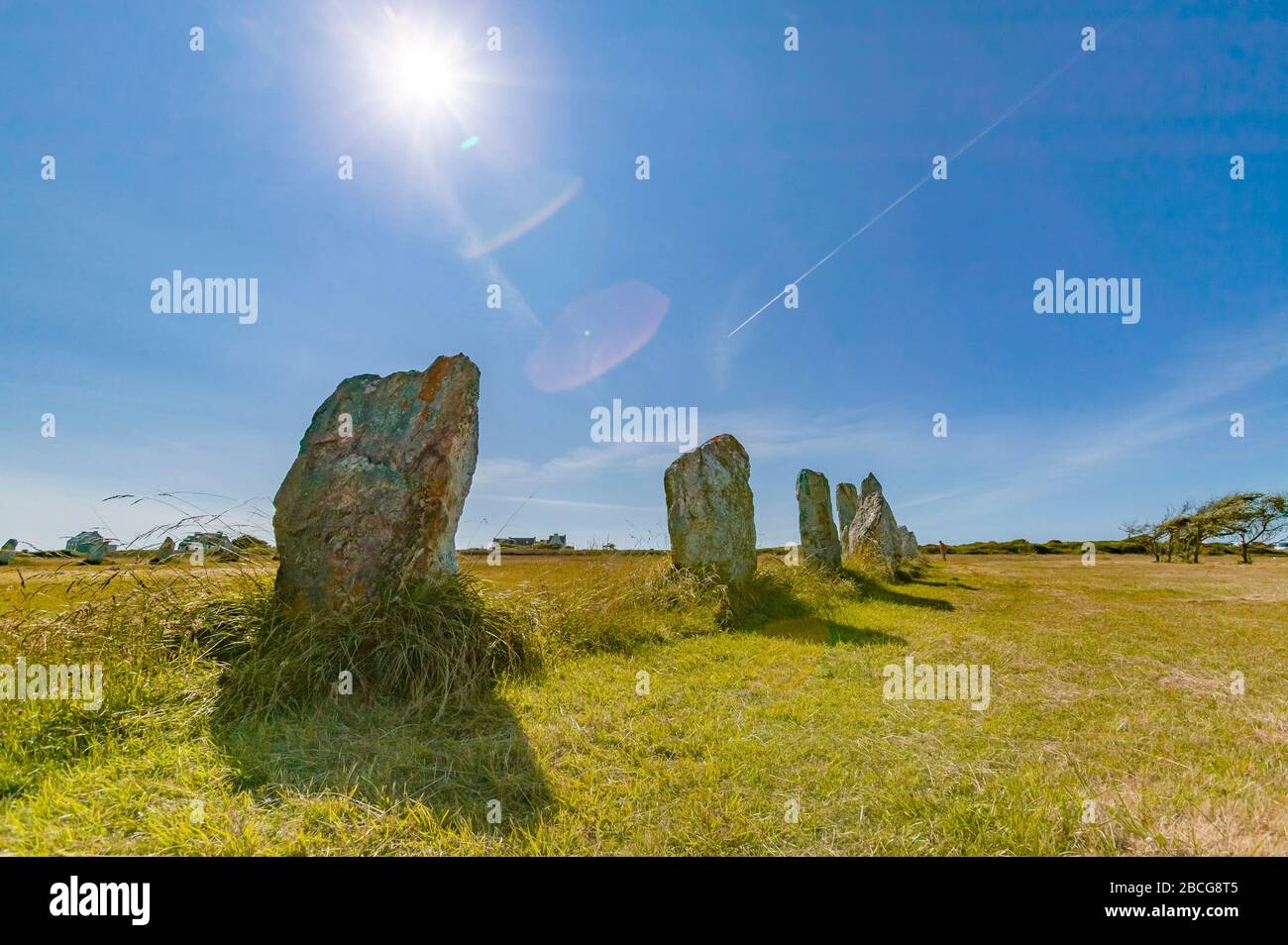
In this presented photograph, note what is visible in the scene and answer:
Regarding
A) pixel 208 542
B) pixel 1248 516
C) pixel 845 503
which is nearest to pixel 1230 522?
pixel 1248 516

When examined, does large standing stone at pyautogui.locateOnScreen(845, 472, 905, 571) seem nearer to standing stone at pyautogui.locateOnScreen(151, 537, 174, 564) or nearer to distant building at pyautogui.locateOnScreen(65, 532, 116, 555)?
standing stone at pyautogui.locateOnScreen(151, 537, 174, 564)

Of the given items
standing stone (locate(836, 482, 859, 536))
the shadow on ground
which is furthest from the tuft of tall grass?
standing stone (locate(836, 482, 859, 536))

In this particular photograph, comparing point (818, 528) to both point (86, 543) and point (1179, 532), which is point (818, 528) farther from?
point (1179, 532)

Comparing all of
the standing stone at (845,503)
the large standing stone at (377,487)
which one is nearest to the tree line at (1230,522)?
the standing stone at (845,503)

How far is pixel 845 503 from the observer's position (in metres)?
17.9

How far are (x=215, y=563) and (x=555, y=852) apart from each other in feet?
14.6

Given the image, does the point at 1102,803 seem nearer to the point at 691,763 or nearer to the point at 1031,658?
the point at 691,763

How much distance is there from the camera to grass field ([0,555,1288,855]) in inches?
80.0

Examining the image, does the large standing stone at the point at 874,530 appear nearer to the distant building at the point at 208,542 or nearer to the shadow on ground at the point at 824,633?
the shadow on ground at the point at 824,633

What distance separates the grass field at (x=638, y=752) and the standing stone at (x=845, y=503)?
12107mm

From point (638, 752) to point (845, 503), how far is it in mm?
16477

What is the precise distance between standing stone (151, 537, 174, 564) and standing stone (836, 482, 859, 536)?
55.0 ft

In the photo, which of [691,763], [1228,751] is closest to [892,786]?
[691,763]

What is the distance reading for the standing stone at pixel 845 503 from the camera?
17672 millimetres
